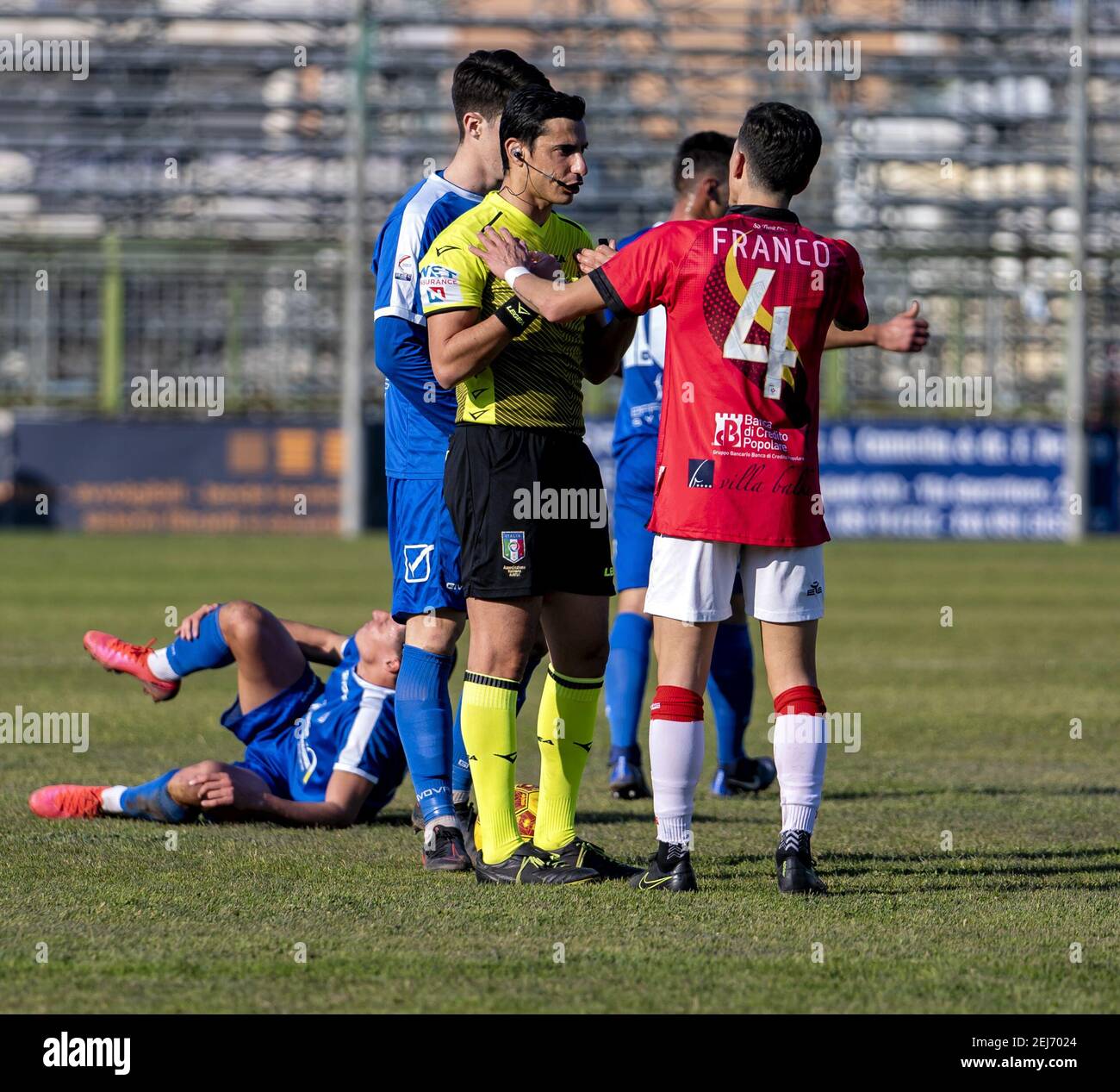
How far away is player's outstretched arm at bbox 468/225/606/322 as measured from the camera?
16.6 feet

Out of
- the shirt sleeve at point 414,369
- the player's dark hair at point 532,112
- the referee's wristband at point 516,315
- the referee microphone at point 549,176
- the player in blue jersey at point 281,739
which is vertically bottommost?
the player in blue jersey at point 281,739

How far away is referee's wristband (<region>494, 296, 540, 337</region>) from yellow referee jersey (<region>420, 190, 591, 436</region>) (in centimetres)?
9

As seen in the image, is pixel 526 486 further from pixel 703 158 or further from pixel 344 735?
pixel 703 158

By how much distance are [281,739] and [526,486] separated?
157 centimetres

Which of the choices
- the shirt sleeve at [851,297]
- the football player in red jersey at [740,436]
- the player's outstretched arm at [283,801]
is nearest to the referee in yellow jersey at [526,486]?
the football player in red jersey at [740,436]

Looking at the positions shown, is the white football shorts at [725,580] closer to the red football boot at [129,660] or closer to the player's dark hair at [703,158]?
the red football boot at [129,660]

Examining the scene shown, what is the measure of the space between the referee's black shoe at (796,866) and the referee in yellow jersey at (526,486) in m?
0.47

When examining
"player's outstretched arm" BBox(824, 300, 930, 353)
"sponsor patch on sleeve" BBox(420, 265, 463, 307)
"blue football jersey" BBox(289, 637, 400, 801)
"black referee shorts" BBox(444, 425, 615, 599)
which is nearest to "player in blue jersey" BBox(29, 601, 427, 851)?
"blue football jersey" BBox(289, 637, 400, 801)

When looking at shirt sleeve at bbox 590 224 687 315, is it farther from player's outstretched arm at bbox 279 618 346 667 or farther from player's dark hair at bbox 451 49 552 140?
player's outstretched arm at bbox 279 618 346 667

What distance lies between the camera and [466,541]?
211 inches

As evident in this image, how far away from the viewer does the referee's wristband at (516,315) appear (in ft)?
17.0

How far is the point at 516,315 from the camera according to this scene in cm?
519
